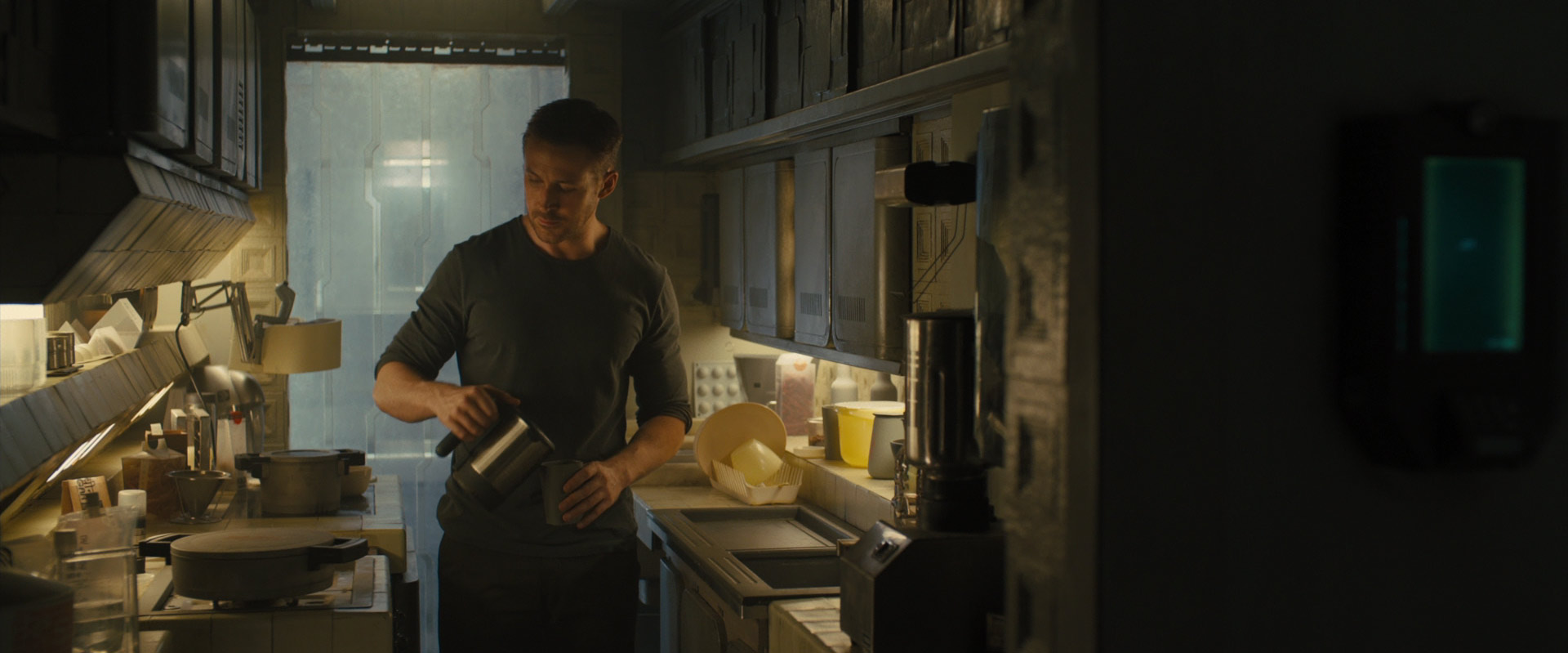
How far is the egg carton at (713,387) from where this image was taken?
5.27 metres

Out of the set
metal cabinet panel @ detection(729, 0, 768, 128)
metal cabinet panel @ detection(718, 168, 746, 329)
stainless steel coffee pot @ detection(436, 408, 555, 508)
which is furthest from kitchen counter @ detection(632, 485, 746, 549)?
metal cabinet panel @ detection(729, 0, 768, 128)

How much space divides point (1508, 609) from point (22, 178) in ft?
6.89

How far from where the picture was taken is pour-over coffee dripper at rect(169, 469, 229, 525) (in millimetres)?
3357

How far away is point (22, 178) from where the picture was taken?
6.45 ft

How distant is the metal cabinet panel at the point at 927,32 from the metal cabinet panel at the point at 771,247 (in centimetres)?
126

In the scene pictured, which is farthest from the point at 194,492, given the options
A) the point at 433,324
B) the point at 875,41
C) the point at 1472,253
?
the point at 1472,253

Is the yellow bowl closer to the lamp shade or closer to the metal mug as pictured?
the lamp shade

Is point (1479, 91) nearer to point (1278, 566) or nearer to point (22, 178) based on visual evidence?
point (1278, 566)

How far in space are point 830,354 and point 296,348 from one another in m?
1.89

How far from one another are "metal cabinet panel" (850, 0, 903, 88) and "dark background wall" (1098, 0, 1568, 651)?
1973mm

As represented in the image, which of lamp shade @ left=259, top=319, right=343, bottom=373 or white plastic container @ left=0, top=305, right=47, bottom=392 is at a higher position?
white plastic container @ left=0, top=305, right=47, bottom=392

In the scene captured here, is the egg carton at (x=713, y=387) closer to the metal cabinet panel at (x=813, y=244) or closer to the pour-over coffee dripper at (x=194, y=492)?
the metal cabinet panel at (x=813, y=244)

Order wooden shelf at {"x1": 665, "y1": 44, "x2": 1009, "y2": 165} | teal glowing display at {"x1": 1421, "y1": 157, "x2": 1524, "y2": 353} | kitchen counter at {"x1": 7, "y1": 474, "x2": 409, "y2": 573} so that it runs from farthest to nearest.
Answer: kitchen counter at {"x1": 7, "y1": 474, "x2": 409, "y2": 573} → wooden shelf at {"x1": 665, "y1": 44, "x2": 1009, "y2": 165} → teal glowing display at {"x1": 1421, "y1": 157, "x2": 1524, "y2": 353}

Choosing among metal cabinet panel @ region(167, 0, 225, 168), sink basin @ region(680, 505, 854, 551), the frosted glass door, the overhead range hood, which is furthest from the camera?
the frosted glass door
